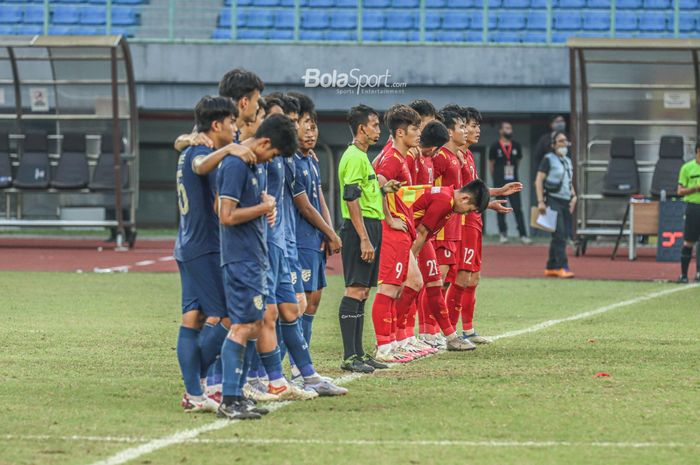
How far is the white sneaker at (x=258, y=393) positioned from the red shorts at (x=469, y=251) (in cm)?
374

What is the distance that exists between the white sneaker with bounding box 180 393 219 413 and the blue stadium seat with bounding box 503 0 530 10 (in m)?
24.3

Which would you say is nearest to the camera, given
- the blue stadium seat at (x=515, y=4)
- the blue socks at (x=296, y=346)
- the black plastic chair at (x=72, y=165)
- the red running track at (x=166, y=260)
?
the blue socks at (x=296, y=346)

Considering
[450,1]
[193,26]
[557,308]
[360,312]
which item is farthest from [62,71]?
[360,312]

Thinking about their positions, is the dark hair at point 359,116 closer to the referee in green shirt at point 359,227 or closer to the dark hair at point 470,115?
the referee in green shirt at point 359,227

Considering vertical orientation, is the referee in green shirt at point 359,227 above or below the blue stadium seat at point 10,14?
below

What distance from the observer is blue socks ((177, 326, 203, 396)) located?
8.28m

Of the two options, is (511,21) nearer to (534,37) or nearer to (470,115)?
(534,37)

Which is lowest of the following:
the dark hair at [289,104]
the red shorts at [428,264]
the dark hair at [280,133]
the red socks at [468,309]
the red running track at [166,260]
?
the red running track at [166,260]

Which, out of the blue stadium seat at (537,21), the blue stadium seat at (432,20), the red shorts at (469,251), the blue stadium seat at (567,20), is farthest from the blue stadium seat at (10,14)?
the red shorts at (469,251)

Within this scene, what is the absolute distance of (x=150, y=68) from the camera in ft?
96.4

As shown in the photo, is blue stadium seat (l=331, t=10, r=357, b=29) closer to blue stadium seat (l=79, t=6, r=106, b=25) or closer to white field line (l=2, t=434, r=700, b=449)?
blue stadium seat (l=79, t=6, r=106, b=25)

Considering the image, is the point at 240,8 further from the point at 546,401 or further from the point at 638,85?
the point at 546,401

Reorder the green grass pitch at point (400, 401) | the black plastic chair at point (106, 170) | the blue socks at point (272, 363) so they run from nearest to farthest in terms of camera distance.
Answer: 1. the green grass pitch at point (400, 401)
2. the blue socks at point (272, 363)
3. the black plastic chair at point (106, 170)

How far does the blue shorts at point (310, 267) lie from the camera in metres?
9.77
